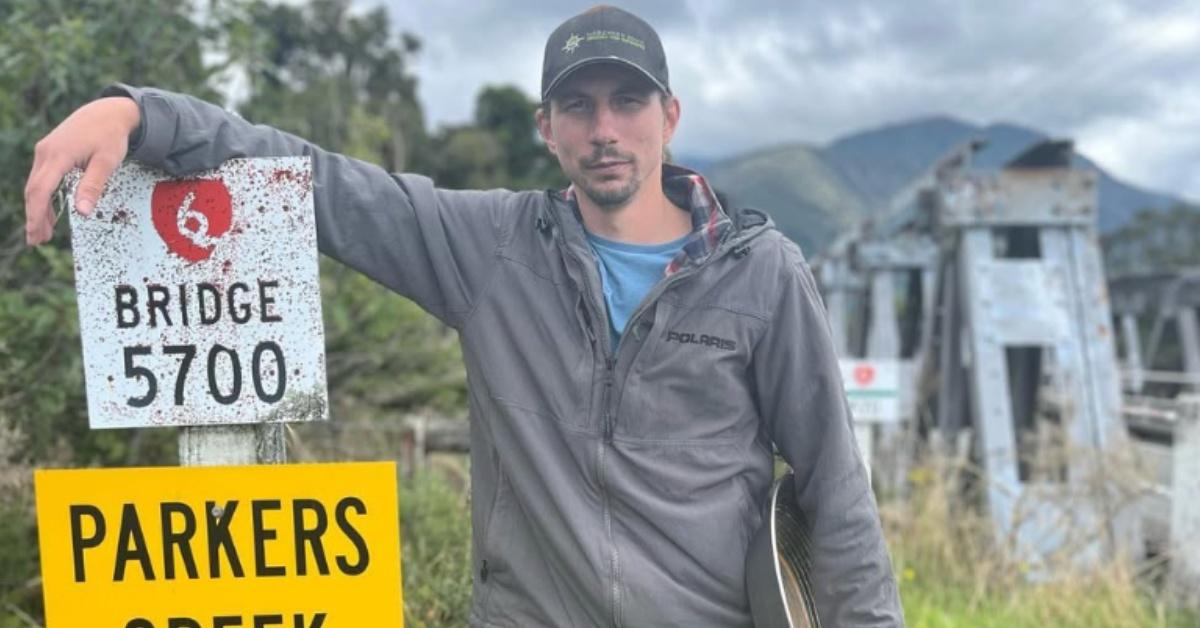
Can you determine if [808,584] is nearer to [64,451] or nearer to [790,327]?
[790,327]

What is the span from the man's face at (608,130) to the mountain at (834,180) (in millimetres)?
249

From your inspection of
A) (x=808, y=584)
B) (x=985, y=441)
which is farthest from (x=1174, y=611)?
(x=808, y=584)

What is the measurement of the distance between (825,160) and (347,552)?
2623 inches

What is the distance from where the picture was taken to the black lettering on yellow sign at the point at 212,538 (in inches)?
81.2

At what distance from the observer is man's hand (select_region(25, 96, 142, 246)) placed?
1.92m

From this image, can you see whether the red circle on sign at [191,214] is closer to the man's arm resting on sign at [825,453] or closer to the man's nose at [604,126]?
the man's nose at [604,126]

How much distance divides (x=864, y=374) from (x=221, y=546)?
4.61 meters

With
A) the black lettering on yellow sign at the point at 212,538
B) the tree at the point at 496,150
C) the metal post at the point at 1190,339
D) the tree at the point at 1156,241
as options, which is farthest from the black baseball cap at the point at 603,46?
the tree at the point at 1156,241

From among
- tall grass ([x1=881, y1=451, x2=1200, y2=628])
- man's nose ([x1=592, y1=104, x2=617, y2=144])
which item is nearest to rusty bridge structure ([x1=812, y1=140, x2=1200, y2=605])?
tall grass ([x1=881, y1=451, x2=1200, y2=628])

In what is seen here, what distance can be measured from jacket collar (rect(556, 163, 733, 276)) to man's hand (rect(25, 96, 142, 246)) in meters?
0.90

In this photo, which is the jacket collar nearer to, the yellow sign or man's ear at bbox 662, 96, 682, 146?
man's ear at bbox 662, 96, 682, 146

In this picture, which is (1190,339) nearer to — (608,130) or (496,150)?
(608,130)

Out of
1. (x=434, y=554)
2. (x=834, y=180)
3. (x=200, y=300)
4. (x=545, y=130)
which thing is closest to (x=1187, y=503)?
(x=434, y=554)

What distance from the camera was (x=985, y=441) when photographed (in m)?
5.97
